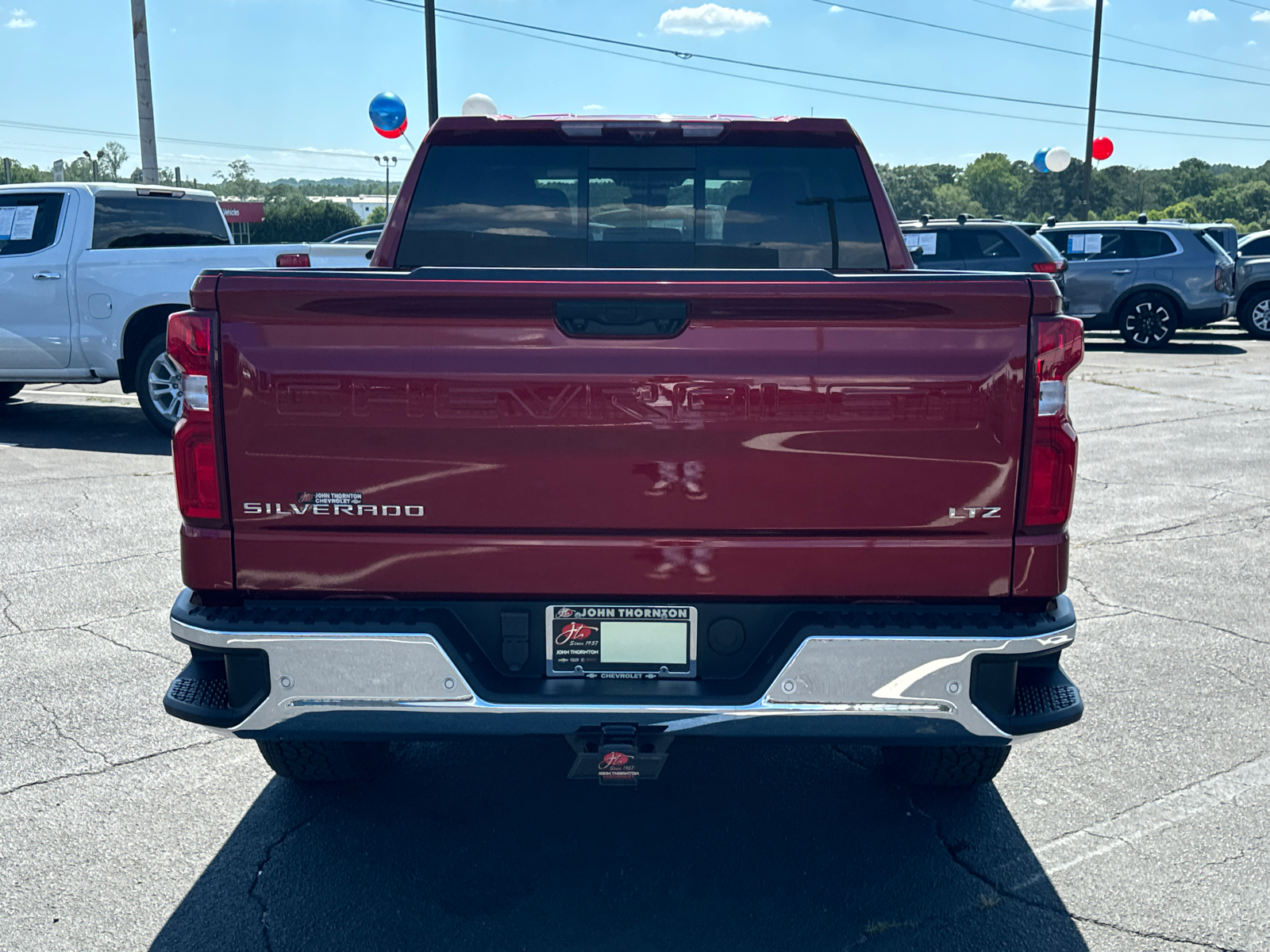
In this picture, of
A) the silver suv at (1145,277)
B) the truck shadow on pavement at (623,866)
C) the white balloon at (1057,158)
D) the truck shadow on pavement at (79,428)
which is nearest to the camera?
the truck shadow on pavement at (623,866)

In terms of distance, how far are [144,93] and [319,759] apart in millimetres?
19611

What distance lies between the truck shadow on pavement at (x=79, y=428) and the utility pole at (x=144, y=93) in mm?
8498

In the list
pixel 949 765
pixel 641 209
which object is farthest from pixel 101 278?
pixel 949 765

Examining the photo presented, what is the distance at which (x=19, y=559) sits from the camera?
646 cm

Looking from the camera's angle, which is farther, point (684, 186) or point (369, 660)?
point (684, 186)

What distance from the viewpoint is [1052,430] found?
8.93 feet

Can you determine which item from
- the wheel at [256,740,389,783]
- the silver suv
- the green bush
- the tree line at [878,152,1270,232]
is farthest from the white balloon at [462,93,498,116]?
the tree line at [878,152,1270,232]

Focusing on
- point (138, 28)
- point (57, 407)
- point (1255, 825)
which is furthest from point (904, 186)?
point (1255, 825)

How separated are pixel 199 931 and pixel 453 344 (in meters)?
1.62

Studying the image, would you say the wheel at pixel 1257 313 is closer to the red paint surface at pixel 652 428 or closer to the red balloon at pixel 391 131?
the red balloon at pixel 391 131

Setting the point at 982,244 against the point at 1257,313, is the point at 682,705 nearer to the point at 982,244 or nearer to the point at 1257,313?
the point at 982,244

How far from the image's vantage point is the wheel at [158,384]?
9.99 m

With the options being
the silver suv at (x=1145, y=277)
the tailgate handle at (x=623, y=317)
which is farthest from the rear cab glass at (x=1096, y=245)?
the tailgate handle at (x=623, y=317)

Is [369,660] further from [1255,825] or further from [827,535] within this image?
[1255,825]
